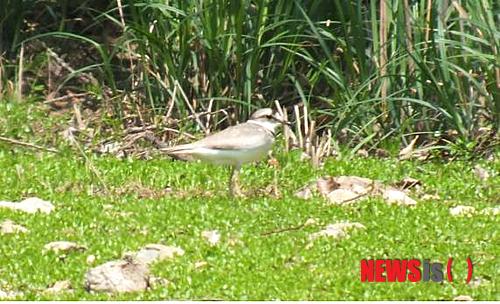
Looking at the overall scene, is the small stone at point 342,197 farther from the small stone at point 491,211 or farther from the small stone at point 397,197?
the small stone at point 491,211

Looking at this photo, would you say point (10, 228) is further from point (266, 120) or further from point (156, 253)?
point (266, 120)

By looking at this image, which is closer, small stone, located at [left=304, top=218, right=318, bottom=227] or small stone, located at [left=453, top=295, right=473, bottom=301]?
small stone, located at [left=453, top=295, right=473, bottom=301]

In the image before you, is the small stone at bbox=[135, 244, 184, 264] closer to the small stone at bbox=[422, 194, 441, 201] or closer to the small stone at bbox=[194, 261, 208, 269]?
the small stone at bbox=[194, 261, 208, 269]

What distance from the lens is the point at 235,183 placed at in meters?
9.24

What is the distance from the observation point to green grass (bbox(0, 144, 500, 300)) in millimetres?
7012

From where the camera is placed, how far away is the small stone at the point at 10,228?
26.5 feet

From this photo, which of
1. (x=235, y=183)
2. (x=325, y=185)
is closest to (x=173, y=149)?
(x=235, y=183)

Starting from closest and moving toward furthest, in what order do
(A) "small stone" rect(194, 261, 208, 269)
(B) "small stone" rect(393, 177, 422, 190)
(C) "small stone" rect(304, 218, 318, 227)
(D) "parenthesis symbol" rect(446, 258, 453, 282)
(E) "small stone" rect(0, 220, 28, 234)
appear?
(D) "parenthesis symbol" rect(446, 258, 453, 282)
(A) "small stone" rect(194, 261, 208, 269)
(E) "small stone" rect(0, 220, 28, 234)
(C) "small stone" rect(304, 218, 318, 227)
(B) "small stone" rect(393, 177, 422, 190)

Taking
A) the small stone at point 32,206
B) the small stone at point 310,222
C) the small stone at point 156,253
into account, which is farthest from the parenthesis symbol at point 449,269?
the small stone at point 32,206

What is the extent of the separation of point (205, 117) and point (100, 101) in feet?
5.11

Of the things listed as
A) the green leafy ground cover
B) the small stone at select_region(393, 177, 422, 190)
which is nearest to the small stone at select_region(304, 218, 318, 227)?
the green leafy ground cover

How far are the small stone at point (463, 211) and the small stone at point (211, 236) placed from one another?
1.61m

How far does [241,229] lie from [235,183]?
3.83 ft

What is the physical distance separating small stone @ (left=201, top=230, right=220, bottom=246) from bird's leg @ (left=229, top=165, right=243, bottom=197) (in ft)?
3.51
